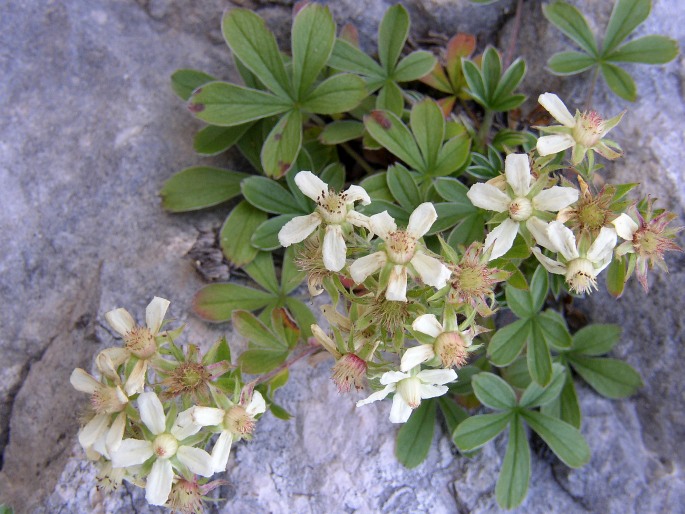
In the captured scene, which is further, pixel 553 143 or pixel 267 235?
pixel 267 235

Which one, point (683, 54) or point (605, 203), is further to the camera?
point (683, 54)

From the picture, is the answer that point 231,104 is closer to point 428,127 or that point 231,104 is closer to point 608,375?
point 428,127

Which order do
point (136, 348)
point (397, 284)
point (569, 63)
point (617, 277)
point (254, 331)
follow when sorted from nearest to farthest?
point (397, 284), point (136, 348), point (617, 277), point (254, 331), point (569, 63)

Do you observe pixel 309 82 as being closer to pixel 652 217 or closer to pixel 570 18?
pixel 570 18

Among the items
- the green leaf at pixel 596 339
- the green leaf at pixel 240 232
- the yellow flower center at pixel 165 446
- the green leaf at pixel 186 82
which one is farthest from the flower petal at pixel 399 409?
the green leaf at pixel 186 82

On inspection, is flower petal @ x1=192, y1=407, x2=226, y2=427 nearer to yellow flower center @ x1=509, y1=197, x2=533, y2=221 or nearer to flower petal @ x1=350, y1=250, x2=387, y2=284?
flower petal @ x1=350, y1=250, x2=387, y2=284

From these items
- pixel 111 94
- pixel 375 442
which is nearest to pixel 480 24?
pixel 111 94

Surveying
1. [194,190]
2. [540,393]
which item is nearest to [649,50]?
[540,393]
